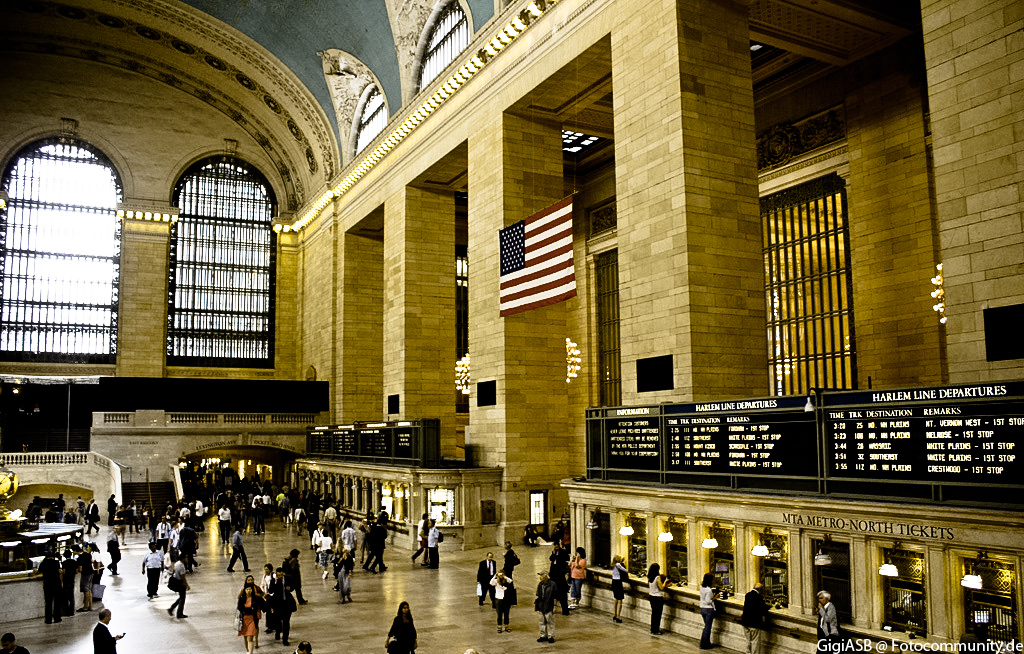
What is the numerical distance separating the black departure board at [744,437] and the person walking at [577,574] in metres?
2.32

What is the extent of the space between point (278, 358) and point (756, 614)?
34624 mm

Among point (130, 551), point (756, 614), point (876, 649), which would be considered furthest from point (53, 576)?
point (876, 649)

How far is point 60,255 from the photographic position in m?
37.8

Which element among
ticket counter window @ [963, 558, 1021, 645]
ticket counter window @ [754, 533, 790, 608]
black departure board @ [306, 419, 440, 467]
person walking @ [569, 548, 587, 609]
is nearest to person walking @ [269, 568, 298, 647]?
person walking @ [569, 548, 587, 609]

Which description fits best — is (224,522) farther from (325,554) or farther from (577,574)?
(577,574)

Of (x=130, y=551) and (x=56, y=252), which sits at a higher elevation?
(x=56, y=252)

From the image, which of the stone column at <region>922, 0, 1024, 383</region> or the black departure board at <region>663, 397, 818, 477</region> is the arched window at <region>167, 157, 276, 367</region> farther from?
the stone column at <region>922, 0, 1024, 383</region>

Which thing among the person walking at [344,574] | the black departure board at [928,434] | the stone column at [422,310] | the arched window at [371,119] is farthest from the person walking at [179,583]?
the arched window at [371,119]

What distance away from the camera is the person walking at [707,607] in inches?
424

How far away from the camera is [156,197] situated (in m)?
39.0

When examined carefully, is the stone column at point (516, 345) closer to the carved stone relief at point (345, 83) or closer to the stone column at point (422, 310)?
the stone column at point (422, 310)

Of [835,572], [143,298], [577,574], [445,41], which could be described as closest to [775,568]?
[835,572]

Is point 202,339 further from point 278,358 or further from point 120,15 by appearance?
point 120,15

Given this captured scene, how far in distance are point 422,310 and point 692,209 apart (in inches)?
562
